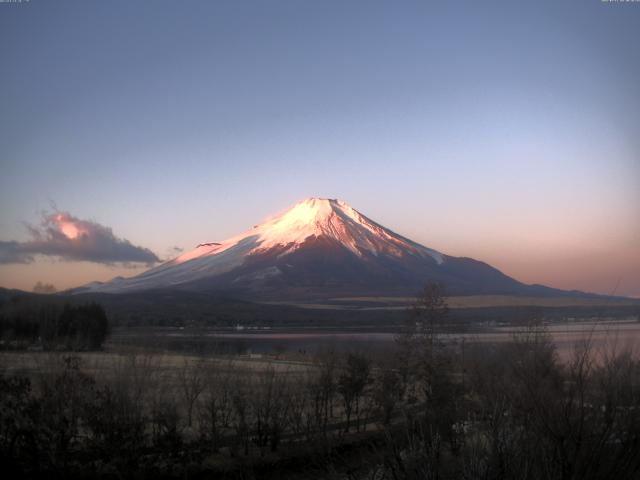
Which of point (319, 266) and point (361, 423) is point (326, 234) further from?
point (361, 423)

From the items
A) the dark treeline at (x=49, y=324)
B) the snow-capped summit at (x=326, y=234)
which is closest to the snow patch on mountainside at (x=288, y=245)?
the snow-capped summit at (x=326, y=234)

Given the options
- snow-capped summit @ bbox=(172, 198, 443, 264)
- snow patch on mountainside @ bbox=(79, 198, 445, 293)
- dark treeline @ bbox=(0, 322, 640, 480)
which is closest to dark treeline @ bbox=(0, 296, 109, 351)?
dark treeline @ bbox=(0, 322, 640, 480)

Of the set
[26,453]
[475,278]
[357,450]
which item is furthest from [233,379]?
[475,278]

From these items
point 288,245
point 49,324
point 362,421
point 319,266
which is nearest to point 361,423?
point 362,421

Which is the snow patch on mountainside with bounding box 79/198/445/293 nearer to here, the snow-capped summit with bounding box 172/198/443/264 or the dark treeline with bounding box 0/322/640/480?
the snow-capped summit with bounding box 172/198/443/264

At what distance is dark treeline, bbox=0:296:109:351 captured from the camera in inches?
1312

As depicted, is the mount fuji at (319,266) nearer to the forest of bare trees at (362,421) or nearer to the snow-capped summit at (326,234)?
the snow-capped summit at (326,234)

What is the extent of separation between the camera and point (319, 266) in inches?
6373

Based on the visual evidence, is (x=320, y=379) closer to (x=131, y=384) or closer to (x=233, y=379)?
(x=233, y=379)

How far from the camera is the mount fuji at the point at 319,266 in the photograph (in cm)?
14588

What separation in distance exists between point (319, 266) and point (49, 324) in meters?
122

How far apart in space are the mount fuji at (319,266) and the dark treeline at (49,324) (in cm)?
8889

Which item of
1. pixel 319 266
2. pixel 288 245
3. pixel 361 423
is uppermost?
pixel 288 245

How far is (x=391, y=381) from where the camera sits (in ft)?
74.6
